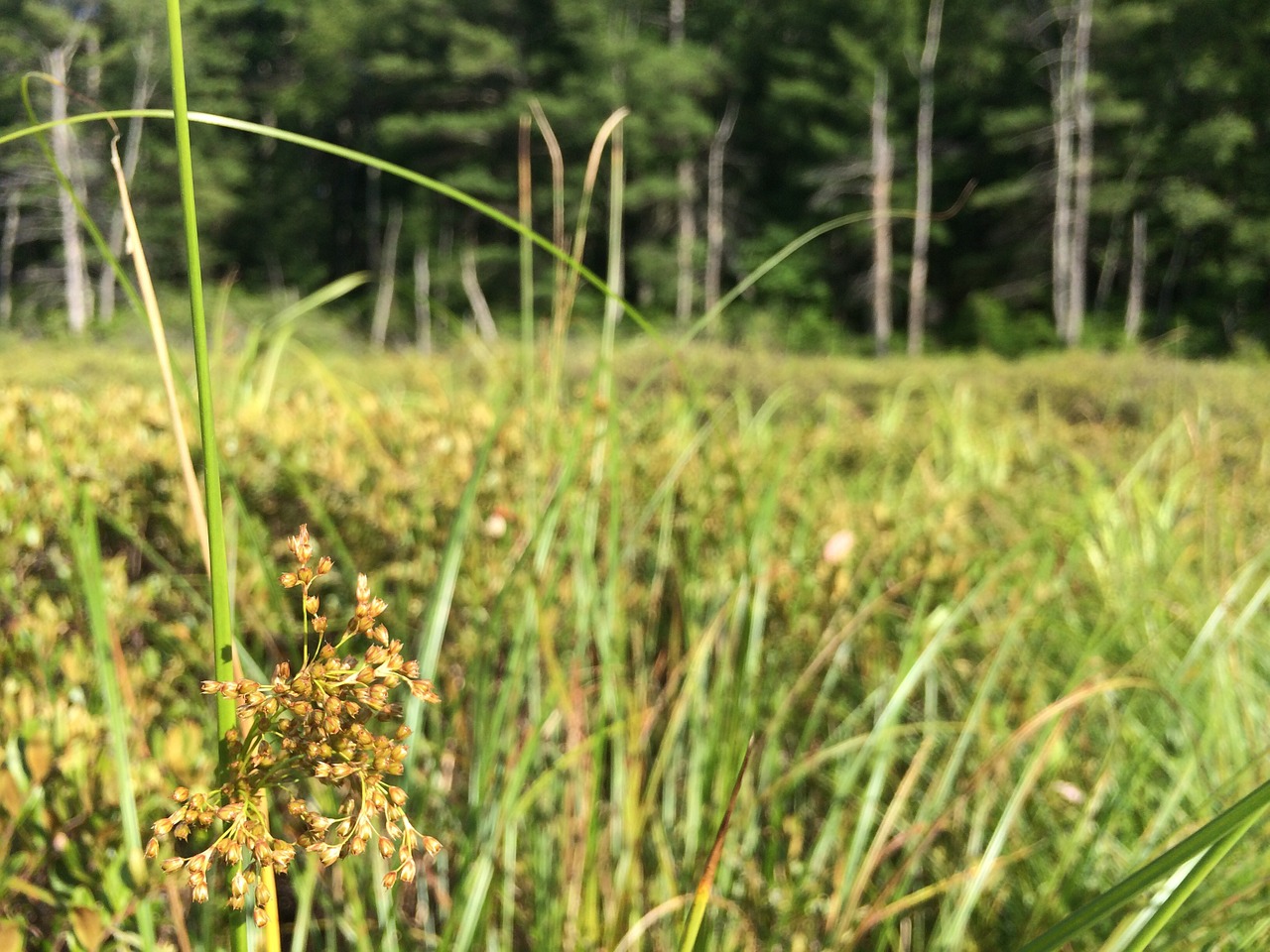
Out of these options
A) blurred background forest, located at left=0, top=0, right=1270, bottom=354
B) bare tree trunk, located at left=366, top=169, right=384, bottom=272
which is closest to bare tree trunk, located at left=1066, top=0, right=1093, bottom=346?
blurred background forest, located at left=0, top=0, right=1270, bottom=354

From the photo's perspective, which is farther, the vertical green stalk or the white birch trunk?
the white birch trunk

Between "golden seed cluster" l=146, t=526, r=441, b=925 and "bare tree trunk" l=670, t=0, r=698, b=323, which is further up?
"bare tree trunk" l=670, t=0, r=698, b=323

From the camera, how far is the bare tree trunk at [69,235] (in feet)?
59.9

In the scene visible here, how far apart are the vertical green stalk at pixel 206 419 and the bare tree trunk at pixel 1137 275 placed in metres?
23.8

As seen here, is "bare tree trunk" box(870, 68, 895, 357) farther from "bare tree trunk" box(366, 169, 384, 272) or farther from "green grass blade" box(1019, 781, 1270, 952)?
"green grass blade" box(1019, 781, 1270, 952)

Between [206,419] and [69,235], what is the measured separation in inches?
989

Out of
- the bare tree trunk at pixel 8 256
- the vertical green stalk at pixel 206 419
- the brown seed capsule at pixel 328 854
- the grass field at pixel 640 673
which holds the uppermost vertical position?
the bare tree trunk at pixel 8 256

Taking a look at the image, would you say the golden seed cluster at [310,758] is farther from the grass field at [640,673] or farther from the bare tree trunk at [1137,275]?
the bare tree trunk at [1137,275]

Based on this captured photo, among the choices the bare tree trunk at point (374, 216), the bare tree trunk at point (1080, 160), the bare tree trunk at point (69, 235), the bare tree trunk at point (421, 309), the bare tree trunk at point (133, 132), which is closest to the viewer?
the bare tree trunk at point (133, 132)

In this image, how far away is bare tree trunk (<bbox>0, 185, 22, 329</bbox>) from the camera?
23.6 meters

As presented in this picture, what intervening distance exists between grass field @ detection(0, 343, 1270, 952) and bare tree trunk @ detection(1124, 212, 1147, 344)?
21916mm

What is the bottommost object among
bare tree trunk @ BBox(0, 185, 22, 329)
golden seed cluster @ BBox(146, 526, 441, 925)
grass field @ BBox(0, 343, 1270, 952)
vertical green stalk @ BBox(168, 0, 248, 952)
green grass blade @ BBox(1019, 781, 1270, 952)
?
grass field @ BBox(0, 343, 1270, 952)

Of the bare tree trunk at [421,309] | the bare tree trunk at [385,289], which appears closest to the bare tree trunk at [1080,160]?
the bare tree trunk at [421,309]

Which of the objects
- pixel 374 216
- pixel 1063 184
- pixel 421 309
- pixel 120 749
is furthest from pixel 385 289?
pixel 120 749
